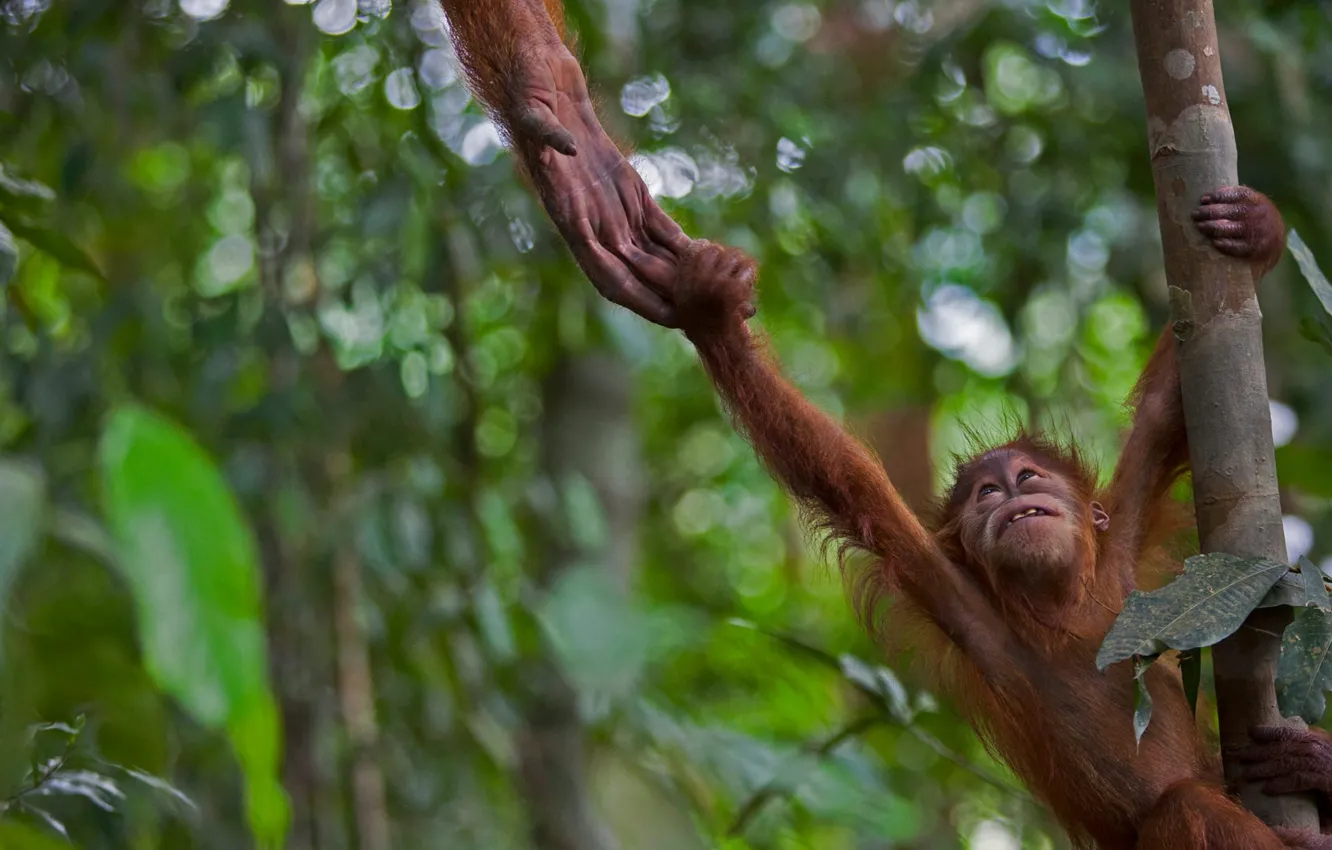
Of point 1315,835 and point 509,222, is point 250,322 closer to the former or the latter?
point 509,222

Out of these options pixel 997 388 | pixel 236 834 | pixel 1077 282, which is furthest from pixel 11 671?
pixel 997 388

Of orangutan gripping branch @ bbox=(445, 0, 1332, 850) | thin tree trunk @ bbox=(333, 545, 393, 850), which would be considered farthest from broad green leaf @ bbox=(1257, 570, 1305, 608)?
thin tree trunk @ bbox=(333, 545, 393, 850)

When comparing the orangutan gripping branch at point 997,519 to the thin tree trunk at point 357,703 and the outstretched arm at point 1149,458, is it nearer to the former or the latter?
the outstretched arm at point 1149,458

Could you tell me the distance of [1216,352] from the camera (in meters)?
2.70

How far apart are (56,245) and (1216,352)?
109 inches

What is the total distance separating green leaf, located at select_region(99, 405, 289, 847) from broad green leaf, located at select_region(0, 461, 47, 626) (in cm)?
14

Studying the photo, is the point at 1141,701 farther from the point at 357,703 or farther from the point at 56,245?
the point at 357,703

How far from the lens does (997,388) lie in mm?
8078

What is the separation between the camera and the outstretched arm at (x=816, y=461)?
3.07 m

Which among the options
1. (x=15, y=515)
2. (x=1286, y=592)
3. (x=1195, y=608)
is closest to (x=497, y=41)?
(x=15, y=515)

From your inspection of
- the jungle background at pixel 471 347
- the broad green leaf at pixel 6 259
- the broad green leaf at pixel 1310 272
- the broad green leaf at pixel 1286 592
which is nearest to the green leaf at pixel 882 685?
the jungle background at pixel 471 347

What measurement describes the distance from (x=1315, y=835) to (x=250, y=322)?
155 inches

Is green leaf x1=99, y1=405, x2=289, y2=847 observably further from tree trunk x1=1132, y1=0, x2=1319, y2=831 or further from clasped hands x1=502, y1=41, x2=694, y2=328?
tree trunk x1=1132, y1=0, x2=1319, y2=831

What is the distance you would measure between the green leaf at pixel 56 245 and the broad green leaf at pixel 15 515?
64.7 inches
